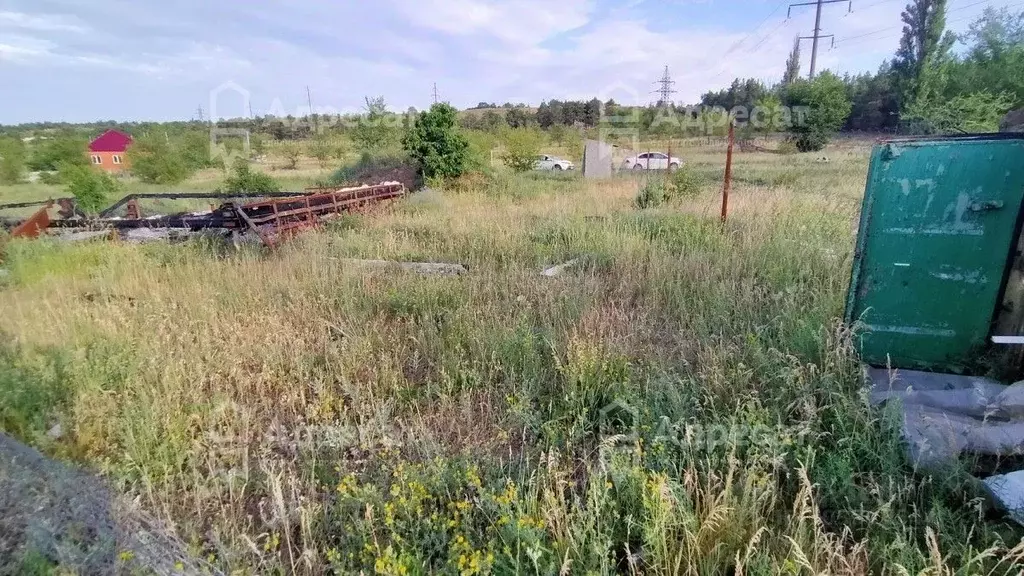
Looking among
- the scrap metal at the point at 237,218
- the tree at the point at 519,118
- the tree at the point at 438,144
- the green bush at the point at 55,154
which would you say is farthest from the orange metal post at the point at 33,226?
the tree at the point at 519,118

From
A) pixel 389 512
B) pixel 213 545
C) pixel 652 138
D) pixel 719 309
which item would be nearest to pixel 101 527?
pixel 213 545

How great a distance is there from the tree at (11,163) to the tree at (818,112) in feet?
144

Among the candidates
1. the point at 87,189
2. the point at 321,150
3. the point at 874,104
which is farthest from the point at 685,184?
the point at 874,104

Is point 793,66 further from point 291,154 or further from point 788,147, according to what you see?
point 291,154

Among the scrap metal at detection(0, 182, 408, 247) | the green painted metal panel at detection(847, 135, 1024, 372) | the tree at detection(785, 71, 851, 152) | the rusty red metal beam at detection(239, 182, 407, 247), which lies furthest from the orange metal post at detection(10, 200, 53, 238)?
the tree at detection(785, 71, 851, 152)

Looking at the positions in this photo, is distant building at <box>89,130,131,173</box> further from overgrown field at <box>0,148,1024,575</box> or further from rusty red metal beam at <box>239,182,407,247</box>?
overgrown field at <box>0,148,1024,575</box>

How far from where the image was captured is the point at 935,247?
8.89 feet

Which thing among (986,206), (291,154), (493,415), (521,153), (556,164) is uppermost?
(291,154)

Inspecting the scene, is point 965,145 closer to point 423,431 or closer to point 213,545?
point 423,431

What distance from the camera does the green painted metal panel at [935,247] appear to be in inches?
99.3

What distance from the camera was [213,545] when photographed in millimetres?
2010

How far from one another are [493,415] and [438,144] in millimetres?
12713

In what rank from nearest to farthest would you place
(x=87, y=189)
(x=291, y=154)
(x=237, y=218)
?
(x=237, y=218) < (x=87, y=189) < (x=291, y=154)

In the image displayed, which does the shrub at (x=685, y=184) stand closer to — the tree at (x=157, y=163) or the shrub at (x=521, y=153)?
the shrub at (x=521, y=153)
